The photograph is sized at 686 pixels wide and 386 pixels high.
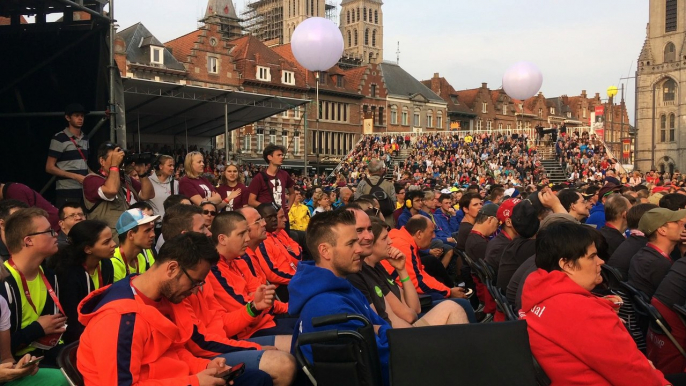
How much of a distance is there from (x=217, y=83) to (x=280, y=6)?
6018 cm

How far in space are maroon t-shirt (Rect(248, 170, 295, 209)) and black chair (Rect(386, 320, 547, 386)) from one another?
5.87 meters

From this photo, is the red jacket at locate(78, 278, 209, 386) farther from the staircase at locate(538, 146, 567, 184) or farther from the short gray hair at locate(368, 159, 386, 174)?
the staircase at locate(538, 146, 567, 184)

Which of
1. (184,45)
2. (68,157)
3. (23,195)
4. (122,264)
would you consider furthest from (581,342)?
(184,45)

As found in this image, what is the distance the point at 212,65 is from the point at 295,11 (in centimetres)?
5613

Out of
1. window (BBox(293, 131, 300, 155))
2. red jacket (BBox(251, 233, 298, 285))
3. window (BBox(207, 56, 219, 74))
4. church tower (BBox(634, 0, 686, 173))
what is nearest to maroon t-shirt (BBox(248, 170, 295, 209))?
red jacket (BBox(251, 233, 298, 285))

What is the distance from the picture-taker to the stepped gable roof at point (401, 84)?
5698cm

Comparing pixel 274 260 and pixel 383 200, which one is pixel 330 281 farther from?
pixel 383 200

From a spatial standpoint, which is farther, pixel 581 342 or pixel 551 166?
pixel 551 166

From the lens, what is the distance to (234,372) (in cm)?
332

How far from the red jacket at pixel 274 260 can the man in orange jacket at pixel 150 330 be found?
2359mm

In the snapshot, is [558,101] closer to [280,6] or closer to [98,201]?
[280,6]

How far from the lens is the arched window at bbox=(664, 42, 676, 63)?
246 ft

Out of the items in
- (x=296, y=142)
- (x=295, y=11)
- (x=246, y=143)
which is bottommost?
(x=246, y=143)

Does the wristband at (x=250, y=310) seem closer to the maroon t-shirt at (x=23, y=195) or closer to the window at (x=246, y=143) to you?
the maroon t-shirt at (x=23, y=195)
